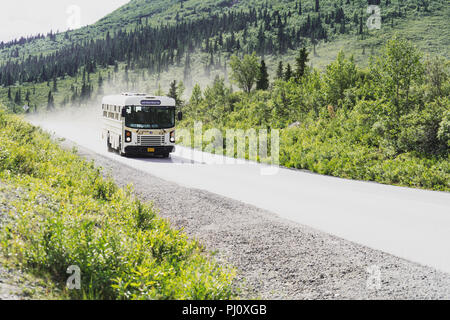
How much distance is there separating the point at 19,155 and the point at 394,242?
9.14 metres

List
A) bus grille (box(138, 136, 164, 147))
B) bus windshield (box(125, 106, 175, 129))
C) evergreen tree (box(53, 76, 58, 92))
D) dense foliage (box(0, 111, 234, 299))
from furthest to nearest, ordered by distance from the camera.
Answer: evergreen tree (box(53, 76, 58, 92)) < bus grille (box(138, 136, 164, 147)) < bus windshield (box(125, 106, 175, 129)) < dense foliage (box(0, 111, 234, 299))

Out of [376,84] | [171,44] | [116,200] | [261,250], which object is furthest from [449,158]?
[171,44]

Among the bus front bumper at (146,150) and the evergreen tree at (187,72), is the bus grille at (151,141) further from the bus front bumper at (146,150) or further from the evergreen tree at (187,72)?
the evergreen tree at (187,72)

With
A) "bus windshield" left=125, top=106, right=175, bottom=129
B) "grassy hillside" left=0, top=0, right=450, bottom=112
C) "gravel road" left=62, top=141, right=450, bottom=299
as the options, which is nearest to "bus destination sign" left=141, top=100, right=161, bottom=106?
"bus windshield" left=125, top=106, right=175, bottom=129

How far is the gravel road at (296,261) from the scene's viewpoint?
4922mm

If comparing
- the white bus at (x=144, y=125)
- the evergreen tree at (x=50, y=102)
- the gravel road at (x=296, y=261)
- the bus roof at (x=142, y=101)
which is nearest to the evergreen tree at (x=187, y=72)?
the evergreen tree at (x=50, y=102)

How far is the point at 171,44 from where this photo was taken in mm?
164500

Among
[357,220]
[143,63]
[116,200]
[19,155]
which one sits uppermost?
[143,63]

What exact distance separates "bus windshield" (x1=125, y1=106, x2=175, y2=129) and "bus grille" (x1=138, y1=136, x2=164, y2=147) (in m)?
0.56

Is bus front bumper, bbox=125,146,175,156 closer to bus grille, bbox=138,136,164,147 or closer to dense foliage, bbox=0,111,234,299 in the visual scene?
bus grille, bbox=138,136,164,147

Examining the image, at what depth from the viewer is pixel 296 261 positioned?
5938 millimetres

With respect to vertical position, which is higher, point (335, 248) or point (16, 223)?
point (16, 223)

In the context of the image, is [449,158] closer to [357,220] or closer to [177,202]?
[357,220]

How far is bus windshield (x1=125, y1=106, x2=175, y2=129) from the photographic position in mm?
20219
